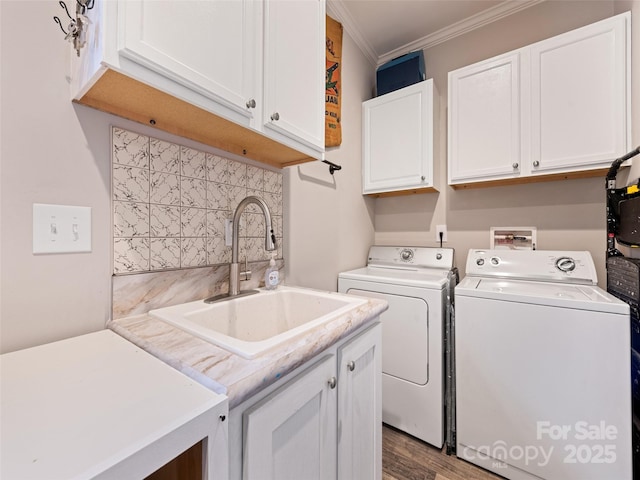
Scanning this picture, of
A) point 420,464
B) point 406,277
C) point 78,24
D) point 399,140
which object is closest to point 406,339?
point 406,277

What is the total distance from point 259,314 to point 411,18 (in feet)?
7.97

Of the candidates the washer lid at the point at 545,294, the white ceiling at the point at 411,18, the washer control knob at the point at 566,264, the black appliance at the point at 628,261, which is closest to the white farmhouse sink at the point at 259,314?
the washer lid at the point at 545,294

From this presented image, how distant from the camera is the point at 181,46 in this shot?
2.46 feet

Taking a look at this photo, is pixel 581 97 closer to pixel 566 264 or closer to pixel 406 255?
pixel 566 264

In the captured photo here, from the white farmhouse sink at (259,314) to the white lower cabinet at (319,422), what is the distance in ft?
0.42


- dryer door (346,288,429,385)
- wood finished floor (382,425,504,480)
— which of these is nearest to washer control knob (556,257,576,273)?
dryer door (346,288,429,385)

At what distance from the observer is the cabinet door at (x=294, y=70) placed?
1.02 m

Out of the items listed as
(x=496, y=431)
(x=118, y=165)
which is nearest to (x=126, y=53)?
(x=118, y=165)

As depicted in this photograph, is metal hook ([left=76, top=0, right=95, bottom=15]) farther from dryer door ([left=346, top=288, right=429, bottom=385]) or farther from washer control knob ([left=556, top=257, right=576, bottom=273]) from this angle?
washer control knob ([left=556, top=257, right=576, bottom=273])

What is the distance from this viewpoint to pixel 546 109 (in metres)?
1.63

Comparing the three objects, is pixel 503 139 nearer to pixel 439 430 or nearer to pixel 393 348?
pixel 393 348

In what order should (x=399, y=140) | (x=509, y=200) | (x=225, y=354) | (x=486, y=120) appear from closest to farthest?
(x=225, y=354), (x=486, y=120), (x=509, y=200), (x=399, y=140)

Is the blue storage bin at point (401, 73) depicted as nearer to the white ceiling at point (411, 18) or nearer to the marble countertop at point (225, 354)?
the white ceiling at point (411, 18)

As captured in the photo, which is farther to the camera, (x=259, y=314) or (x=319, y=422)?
(x=259, y=314)
